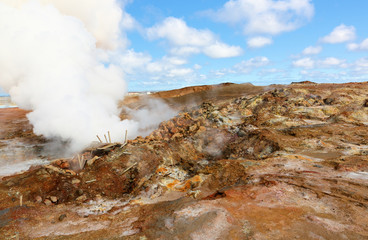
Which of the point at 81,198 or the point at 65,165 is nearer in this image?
the point at 81,198

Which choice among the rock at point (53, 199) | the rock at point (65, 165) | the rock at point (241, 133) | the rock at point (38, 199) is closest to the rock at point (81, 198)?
the rock at point (53, 199)

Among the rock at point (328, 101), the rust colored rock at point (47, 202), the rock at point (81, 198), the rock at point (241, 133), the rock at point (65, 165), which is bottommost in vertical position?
the rock at point (81, 198)

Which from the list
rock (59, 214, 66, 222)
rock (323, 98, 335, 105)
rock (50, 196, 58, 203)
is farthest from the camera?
rock (323, 98, 335, 105)

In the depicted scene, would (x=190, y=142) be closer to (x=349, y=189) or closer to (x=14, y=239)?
(x=349, y=189)

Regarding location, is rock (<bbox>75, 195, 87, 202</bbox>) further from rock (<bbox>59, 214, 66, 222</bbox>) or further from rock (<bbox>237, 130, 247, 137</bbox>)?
rock (<bbox>237, 130, 247, 137</bbox>)

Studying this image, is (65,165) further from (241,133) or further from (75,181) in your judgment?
(241,133)

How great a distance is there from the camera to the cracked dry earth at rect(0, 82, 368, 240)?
421cm

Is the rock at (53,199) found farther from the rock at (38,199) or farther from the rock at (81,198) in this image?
the rock at (81,198)

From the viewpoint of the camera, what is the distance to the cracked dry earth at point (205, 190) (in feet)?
13.8

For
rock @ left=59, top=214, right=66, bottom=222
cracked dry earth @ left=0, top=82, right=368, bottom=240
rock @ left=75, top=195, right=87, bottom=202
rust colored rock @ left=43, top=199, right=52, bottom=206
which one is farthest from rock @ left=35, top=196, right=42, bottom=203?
rock @ left=59, top=214, right=66, bottom=222

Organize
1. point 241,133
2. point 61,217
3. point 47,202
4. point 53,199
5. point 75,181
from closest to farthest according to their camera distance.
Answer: point 61,217 → point 47,202 → point 53,199 → point 75,181 → point 241,133

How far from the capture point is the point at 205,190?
6.13m

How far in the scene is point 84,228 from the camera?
473 centimetres

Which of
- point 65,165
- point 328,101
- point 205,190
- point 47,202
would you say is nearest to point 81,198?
point 47,202
